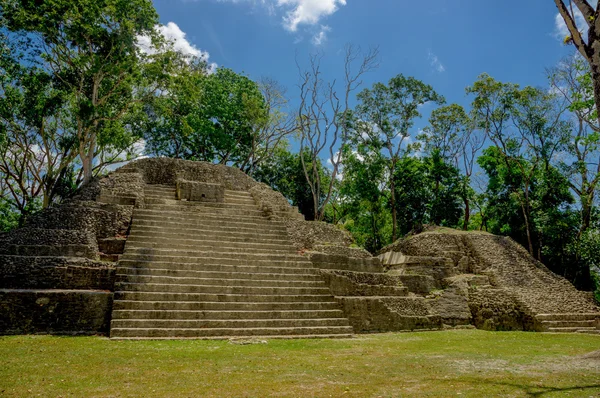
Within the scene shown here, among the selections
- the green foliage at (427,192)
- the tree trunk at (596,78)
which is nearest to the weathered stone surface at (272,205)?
the tree trunk at (596,78)

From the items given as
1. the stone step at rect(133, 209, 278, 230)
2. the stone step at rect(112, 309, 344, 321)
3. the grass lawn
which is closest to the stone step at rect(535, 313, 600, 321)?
the grass lawn

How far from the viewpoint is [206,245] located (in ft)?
39.2

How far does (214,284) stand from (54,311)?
10.8 ft

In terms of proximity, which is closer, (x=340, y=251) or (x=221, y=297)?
(x=221, y=297)

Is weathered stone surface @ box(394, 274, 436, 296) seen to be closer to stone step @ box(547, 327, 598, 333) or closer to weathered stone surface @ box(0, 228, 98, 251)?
stone step @ box(547, 327, 598, 333)

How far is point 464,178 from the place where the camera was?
1051 inches

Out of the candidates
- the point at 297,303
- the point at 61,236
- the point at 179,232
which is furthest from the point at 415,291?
the point at 61,236

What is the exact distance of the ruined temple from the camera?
876 centimetres

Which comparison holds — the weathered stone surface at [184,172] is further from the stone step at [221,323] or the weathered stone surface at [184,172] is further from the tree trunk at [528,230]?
the tree trunk at [528,230]

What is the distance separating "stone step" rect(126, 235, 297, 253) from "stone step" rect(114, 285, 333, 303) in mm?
2000

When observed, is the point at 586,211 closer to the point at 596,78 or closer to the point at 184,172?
the point at 596,78

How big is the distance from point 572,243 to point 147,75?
20914 millimetres

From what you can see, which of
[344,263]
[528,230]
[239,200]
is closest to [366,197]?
[528,230]

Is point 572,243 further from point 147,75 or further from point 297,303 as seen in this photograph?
point 147,75
